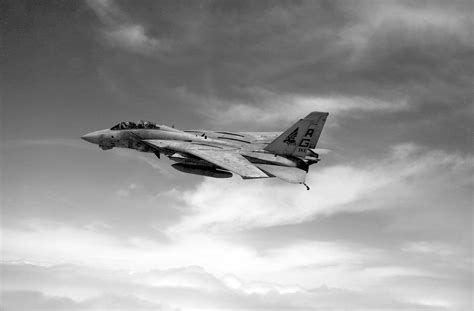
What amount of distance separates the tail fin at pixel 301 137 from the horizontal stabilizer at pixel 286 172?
149 cm

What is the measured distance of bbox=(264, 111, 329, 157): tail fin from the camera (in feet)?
101

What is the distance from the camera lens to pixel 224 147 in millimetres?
32969

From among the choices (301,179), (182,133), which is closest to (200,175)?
(182,133)

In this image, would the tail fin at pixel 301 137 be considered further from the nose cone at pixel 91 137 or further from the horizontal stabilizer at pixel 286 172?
the nose cone at pixel 91 137

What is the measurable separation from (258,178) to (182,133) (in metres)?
10.4

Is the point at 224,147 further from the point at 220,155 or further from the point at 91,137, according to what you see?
the point at 91,137

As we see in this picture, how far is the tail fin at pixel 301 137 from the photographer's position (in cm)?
3072

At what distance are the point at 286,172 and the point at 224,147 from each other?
566 cm

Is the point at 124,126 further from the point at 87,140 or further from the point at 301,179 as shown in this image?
the point at 301,179

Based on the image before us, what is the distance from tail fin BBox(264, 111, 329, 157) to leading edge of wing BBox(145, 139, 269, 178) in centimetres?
307

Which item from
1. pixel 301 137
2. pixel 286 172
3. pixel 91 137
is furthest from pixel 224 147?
pixel 91 137

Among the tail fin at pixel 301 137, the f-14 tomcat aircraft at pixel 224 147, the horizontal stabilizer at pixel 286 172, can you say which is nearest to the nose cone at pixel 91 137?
the f-14 tomcat aircraft at pixel 224 147

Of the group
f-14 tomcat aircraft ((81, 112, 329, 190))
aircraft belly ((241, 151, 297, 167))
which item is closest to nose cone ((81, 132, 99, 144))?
f-14 tomcat aircraft ((81, 112, 329, 190))

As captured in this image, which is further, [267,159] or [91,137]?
[91,137]
